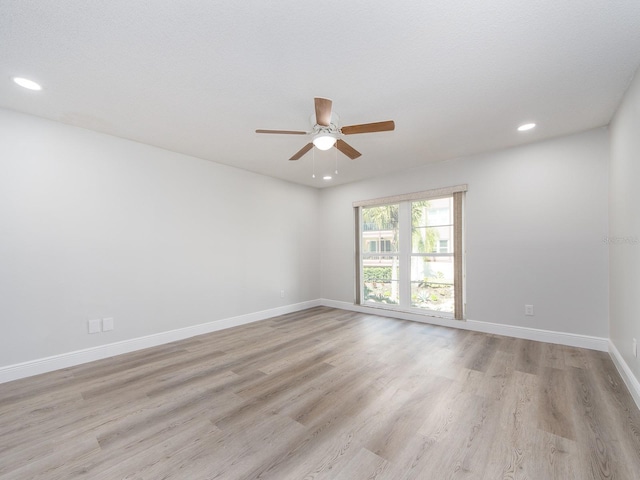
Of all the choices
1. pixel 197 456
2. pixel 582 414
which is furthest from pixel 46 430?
pixel 582 414

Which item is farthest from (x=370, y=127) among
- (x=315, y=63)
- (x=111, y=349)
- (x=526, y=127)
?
(x=111, y=349)

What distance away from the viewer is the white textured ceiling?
1537 millimetres

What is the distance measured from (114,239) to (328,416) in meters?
2.97

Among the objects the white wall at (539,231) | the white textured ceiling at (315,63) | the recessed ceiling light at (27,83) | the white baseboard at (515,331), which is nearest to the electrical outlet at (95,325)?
the white textured ceiling at (315,63)

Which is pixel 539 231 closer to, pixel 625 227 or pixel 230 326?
pixel 625 227

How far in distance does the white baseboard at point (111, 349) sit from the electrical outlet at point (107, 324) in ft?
0.58

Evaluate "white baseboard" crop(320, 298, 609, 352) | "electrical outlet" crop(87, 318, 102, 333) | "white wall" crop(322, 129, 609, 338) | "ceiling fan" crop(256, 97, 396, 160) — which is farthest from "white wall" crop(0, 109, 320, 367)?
"white wall" crop(322, 129, 609, 338)

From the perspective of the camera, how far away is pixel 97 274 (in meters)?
3.02

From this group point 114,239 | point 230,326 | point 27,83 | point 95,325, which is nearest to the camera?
point 27,83

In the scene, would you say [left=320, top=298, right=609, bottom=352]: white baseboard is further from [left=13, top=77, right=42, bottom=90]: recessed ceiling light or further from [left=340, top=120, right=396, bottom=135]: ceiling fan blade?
[left=13, top=77, right=42, bottom=90]: recessed ceiling light

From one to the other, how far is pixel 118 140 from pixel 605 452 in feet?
16.0

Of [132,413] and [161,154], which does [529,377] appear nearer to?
[132,413]

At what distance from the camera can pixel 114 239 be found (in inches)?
124

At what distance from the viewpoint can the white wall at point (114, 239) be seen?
260 centimetres
